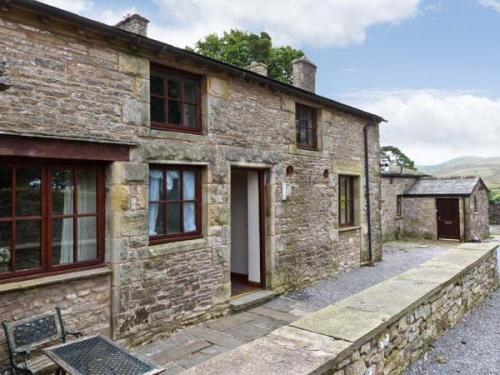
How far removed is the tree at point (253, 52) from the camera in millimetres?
22359

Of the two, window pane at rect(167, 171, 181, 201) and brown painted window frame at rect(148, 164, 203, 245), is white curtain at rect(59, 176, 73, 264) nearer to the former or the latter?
brown painted window frame at rect(148, 164, 203, 245)

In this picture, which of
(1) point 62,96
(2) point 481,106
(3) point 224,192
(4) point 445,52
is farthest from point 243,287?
(2) point 481,106

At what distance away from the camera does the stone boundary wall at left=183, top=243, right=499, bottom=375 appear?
8.25ft

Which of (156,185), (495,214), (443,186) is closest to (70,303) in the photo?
(156,185)

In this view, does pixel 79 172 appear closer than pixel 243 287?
Yes

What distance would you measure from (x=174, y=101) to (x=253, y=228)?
11.0 feet

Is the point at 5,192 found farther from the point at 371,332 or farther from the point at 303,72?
the point at 303,72

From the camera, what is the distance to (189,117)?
6.30 meters

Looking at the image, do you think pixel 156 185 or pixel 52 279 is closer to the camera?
pixel 52 279

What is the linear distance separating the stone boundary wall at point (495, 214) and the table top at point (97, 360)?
1065 inches

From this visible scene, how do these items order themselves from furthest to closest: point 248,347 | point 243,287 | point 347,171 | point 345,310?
point 347,171, point 243,287, point 345,310, point 248,347

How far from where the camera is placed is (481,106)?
87.8m

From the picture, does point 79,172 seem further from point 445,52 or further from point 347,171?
point 445,52

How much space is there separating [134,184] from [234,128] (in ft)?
7.71
